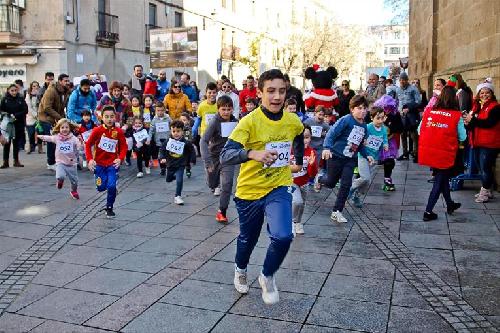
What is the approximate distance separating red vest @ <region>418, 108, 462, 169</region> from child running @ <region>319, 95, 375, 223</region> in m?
0.81

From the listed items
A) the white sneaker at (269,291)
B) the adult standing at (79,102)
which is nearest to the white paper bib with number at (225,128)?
the white sneaker at (269,291)

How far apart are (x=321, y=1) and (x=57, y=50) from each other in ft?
149

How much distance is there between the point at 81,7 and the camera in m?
25.5

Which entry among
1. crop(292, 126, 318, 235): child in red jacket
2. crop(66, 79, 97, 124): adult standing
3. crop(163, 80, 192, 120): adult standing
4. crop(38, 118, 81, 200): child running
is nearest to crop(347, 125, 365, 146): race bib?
crop(292, 126, 318, 235): child in red jacket

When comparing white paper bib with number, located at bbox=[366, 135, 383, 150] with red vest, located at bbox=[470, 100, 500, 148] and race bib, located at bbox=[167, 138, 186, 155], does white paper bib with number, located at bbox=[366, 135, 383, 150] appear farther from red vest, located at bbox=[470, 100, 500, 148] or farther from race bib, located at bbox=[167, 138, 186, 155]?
race bib, located at bbox=[167, 138, 186, 155]

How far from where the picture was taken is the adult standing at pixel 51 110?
11633 mm

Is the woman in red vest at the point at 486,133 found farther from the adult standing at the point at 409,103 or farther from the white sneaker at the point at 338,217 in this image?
the adult standing at the point at 409,103

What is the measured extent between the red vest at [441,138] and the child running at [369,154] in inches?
31.5

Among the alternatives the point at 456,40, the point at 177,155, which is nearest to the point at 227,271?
the point at 177,155

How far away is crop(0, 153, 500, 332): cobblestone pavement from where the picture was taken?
4.02 m

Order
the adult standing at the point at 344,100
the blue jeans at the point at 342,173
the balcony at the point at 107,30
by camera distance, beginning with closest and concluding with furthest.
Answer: the blue jeans at the point at 342,173
the adult standing at the point at 344,100
the balcony at the point at 107,30

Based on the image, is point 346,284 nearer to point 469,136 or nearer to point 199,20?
point 469,136

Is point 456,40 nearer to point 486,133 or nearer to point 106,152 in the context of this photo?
point 486,133

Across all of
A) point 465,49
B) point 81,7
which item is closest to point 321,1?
point 81,7
